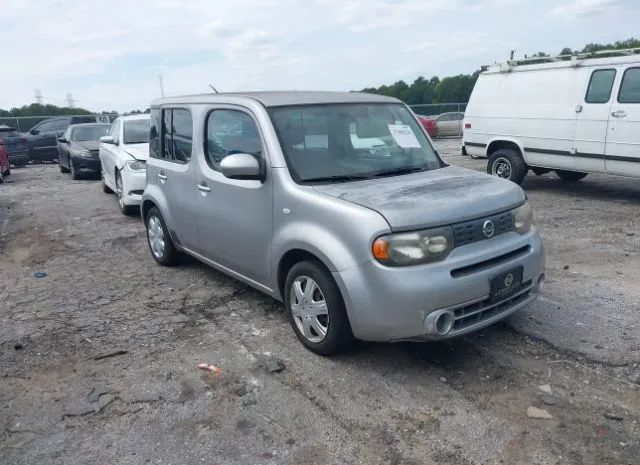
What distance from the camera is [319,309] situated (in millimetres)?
3861

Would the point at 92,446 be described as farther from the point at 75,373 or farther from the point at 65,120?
the point at 65,120

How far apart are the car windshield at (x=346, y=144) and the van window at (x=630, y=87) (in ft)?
17.3

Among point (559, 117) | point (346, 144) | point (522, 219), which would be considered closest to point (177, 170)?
point (346, 144)

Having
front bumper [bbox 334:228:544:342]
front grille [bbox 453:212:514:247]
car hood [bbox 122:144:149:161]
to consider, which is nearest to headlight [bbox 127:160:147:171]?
car hood [bbox 122:144:149:161]

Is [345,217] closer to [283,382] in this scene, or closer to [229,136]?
[283,382]

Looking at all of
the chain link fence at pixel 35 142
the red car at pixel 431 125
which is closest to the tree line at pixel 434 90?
the red car at pixel 431 125

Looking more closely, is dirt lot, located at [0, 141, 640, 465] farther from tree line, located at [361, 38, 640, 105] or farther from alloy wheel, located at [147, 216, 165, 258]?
tree line, located at [361, 38, 640, 105]

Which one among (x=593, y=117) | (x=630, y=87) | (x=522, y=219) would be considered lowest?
(x=522, y=219)

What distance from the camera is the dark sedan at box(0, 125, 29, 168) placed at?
1875 cm

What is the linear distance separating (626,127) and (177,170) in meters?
6.76

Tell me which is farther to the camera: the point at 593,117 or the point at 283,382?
the point at 593,117

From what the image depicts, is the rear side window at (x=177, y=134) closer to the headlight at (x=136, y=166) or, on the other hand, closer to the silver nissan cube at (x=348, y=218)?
the silver nissan cube at (x=348, y=218)

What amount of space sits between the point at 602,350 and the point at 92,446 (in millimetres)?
3386

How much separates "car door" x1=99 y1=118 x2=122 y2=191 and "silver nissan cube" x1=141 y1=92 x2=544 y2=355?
17.4 ft
